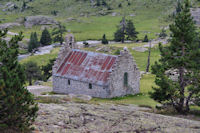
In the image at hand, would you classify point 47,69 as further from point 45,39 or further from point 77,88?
point 45,39

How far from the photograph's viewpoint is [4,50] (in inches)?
859

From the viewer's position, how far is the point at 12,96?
18.3 meters

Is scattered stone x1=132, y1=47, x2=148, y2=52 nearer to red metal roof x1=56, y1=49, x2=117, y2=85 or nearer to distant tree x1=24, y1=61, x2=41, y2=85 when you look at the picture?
distant tree x1=24, y1=61, x2=41, y2=85

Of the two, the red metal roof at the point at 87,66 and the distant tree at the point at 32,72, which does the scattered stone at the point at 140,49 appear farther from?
the red metal roof at the point at 87,66

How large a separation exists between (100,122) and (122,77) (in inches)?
983

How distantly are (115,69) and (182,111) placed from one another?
53.7 feet

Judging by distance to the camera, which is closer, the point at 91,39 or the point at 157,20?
the point at 91,39

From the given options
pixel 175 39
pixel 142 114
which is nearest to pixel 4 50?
pixel 142 114

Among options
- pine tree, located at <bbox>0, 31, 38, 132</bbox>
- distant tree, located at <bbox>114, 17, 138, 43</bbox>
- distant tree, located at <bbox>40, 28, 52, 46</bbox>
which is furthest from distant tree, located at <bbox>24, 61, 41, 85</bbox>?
distant tree, located at <bbox>40, 28, 52, 46</bbox>

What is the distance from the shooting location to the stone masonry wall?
158 ft

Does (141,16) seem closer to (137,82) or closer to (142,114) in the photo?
(137,82)

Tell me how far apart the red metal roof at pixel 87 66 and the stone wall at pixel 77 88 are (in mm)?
857

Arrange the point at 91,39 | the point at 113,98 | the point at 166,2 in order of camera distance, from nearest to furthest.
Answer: the point at 113,98 → the point at 91,39 → the point at 166,2

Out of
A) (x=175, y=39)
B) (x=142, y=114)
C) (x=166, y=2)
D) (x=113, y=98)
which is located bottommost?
(x=113, y=98)
